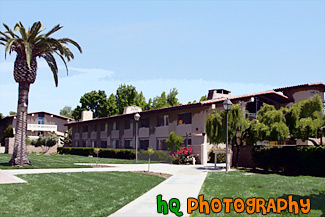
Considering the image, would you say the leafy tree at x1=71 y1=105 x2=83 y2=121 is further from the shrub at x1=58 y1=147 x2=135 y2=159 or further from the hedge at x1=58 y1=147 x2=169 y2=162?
the hedge at x1=58 y1=147 x2=169 y2=162

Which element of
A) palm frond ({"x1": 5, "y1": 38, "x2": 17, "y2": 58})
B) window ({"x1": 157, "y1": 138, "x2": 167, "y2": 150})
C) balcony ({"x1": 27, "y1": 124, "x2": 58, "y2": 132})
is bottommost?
window ({"x1": 157, "y1": 138, "x2": 167, "y2": 150})

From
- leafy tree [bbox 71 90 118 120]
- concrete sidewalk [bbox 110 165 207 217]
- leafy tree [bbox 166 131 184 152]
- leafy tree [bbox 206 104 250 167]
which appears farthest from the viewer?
leafy tree [bbox 71 90 118 120]

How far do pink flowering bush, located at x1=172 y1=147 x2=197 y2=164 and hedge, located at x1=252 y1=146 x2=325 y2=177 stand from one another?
8.53 metres

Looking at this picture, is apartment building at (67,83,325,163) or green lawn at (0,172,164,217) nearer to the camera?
green lawn at (0,172,164,217)


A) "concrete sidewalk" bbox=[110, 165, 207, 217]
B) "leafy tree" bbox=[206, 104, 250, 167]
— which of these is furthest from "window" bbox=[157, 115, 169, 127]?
"concrete sidewalk" bbox=[110, 165, 207, 217]

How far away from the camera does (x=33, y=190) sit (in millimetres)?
13562

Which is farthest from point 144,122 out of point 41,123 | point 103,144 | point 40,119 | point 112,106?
point 112,106

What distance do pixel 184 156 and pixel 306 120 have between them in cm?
1185

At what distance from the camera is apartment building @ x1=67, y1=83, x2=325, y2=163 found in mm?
35531

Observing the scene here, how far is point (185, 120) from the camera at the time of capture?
38.1 m

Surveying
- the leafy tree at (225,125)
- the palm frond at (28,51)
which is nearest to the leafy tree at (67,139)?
the palm frond at (28,51)

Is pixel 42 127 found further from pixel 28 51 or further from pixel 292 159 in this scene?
pixel 292 159

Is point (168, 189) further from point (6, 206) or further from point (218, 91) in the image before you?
point (218, 91)

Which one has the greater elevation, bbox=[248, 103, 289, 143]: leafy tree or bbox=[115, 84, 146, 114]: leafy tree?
bbox=[115, 84, 146, 114]: leafy tree
